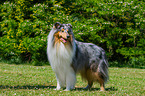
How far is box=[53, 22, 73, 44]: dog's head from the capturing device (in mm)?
6750

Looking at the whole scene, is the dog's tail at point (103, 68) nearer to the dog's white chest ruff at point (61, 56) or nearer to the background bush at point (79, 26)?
the dog's white chest ruff at point (61, 56)

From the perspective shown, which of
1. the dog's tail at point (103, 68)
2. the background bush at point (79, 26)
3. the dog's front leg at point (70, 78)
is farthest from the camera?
the background bush at point (79, 26)

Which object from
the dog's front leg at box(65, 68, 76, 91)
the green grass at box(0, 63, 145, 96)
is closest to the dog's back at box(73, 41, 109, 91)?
the dog's front leg at box(65, 68, 76, 91)

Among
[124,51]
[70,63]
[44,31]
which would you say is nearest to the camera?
[70,63]

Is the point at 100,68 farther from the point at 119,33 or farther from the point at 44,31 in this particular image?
the point at 119,33

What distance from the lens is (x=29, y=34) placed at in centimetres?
1881

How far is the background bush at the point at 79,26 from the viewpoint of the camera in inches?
722

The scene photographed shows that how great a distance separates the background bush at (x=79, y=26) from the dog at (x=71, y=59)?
1043 cm

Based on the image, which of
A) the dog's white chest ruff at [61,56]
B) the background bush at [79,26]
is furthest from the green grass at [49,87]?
the background bush at [79,26]

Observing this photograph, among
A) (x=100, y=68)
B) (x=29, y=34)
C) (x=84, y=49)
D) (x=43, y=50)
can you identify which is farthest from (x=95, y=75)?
(x=29, y=34)

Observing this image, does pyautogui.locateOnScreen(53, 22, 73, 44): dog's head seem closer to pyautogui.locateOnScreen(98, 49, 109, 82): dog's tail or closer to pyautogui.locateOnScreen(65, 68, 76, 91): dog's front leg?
pyautogui.locateOnScreen(65, 68, 76, 91): dog's front leg

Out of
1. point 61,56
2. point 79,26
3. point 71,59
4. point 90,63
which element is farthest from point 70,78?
point 79,26

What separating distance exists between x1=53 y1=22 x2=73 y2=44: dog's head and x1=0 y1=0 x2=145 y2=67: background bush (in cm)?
1075

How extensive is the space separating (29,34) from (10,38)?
5.45ft
